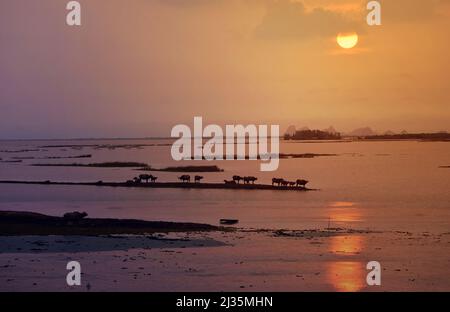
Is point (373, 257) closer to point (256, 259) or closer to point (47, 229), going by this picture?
point (256, 259)

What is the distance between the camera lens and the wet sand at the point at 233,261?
13.3 meters

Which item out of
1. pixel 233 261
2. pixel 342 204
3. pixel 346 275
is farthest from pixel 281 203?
pixel 346 275

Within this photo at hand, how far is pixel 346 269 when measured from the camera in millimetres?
14875

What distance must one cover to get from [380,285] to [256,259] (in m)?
3.35

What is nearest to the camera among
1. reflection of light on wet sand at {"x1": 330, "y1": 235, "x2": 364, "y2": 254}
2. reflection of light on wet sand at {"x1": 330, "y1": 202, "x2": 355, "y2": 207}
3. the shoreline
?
reflection of light on wet sand at {"x1": 330, "y1": 235, "x2": 364, "y2": 254}

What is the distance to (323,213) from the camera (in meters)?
25.3

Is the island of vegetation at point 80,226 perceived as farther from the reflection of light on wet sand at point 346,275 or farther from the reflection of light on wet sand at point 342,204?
the reflection of light on wet sand at point 342,204

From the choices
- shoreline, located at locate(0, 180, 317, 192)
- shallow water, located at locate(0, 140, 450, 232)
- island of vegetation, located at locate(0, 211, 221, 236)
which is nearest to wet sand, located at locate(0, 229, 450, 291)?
island of vegetation, located at locate(0, 211, 221, 236)

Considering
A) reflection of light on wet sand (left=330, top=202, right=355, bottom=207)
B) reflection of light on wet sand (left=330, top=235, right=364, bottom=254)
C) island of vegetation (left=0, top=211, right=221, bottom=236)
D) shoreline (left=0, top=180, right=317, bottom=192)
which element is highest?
shoreline (left=0, top=180, right=317, bottom=192)

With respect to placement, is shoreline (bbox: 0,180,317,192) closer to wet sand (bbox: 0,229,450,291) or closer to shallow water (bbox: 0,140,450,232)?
shallow water (bbox: 0,140,450,232)

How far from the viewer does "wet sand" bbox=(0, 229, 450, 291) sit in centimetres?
1332

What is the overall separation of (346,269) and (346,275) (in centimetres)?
62

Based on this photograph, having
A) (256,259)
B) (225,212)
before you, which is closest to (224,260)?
(256,259)

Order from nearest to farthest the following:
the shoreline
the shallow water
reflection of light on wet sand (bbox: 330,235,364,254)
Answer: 1. reflection of light on wet sand (bbox: 330,235,364,254)
2. the shallow water
3. the shoreline
